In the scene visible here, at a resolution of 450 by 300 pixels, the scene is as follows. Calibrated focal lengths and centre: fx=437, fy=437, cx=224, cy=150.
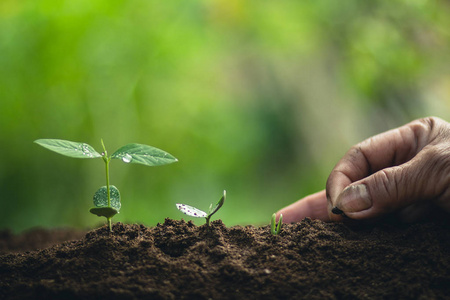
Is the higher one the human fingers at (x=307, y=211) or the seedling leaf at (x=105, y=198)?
the human fingers at (x=307, y=211)

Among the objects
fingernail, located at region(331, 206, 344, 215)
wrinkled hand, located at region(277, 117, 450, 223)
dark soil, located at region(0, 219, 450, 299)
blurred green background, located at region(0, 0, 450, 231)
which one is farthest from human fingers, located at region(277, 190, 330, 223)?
blurred green background, located at region(0, 0, 450, 231)

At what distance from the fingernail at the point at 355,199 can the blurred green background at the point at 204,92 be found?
81.2 inches

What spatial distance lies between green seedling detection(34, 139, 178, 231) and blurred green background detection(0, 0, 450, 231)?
198 cm

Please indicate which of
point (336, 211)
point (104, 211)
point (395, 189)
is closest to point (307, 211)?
point (336, 211)

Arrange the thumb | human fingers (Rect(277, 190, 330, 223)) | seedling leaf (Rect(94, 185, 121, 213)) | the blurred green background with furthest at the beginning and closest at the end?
the blurred green background → human fingers (Rect(277, 190, 330, 223)) → the thumb → seedling leaf (Rect(94, 185, 121, 213))

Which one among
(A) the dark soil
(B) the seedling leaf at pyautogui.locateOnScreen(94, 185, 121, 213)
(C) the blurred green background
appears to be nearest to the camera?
(A) the dark soil

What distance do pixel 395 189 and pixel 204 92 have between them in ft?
7.88

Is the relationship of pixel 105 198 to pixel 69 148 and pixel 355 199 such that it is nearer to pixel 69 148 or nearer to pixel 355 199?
pixel 69 148

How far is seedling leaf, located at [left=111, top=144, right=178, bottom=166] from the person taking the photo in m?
0.89

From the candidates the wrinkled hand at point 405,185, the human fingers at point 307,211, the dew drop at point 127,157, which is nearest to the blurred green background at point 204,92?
the human fingers at point 307,211

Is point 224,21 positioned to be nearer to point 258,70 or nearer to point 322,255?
point 258,70

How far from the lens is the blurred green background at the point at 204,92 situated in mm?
2826

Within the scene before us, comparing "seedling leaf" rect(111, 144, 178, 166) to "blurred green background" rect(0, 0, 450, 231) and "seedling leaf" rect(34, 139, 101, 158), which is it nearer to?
"seedling leaf" rect(34, 139, 101, 158)

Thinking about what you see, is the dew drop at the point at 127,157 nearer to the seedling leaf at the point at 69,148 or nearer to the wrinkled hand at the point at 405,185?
the seedling leaf at the point at 69,148
